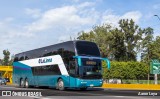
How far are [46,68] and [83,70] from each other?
511cm

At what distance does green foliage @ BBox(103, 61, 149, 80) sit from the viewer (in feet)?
216

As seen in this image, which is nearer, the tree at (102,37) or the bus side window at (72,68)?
Result: the bus side window at (72,68)

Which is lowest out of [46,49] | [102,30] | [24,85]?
[24,85]

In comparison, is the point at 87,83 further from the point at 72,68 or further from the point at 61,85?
the point at 61,85

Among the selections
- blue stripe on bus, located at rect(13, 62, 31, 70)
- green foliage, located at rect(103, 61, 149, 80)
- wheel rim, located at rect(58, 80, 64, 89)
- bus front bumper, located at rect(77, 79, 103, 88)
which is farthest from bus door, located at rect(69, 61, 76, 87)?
green foliage, located at rect(103, 61, 149, 80)

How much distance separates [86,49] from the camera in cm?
2831

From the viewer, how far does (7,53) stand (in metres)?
150

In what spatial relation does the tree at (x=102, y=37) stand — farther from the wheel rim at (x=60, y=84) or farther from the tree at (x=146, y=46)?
the wheel rim at (x=60, y=84)

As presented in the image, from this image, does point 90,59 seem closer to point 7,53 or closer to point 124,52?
point 124,52

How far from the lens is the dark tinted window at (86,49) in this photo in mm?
27984

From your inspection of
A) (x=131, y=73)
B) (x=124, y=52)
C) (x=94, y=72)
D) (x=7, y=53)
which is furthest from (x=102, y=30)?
(x=94, y=72)

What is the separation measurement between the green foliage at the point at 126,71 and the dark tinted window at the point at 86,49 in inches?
1439

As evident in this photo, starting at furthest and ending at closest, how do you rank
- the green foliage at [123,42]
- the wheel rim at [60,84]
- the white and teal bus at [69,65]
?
the green foliage at [123,42]
the wheel rim at [60,84]
the white and teal bus at [69,65]

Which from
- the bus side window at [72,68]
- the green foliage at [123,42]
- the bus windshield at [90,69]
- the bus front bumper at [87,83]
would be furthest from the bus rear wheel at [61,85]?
the green foliage at [123,42]
